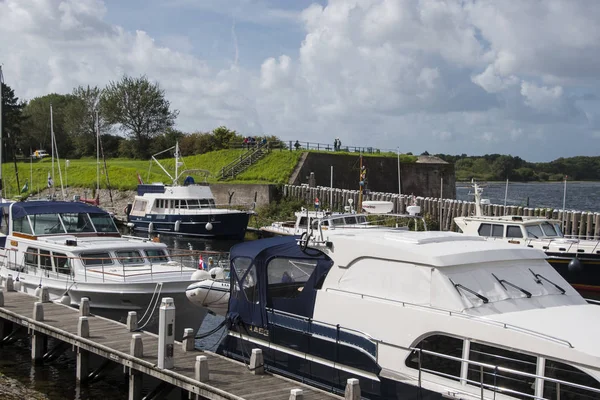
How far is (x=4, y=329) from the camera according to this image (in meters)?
19.2

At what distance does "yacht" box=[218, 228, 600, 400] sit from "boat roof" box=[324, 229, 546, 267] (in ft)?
0.07

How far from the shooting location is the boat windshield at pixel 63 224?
23.0 meters

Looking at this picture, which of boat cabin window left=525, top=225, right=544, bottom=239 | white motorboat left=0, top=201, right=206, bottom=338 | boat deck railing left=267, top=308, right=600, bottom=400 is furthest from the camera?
boat cabin window left=525, top=225, right=544, bottom=239

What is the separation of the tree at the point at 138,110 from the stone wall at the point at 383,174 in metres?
33.8

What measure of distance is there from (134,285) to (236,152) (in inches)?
1760

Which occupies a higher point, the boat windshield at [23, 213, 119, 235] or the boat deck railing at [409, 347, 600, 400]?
the boat windshield at [23, 213, 119, 235]

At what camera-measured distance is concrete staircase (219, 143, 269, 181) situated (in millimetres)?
57906

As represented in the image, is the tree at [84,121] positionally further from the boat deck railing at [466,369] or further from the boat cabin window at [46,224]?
the boat deck railing at [466,369]

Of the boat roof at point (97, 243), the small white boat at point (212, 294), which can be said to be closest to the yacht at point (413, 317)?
the small white boat at point (212, 294)

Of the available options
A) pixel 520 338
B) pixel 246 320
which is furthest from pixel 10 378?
pixel 520 338

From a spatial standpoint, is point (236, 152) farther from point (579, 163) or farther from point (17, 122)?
point (579, 163)

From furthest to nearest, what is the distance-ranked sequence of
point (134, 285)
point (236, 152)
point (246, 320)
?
point (236, 152) < point (134, 285) < point (246, 320)

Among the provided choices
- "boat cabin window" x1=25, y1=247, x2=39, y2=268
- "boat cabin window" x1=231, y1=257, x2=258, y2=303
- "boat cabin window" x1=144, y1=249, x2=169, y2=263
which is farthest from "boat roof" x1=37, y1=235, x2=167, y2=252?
"boat cabin window" x1=231, y1=257, x2=258, y2=303

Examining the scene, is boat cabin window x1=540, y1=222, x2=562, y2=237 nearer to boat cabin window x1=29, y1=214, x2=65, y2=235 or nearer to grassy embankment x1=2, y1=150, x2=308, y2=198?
boat cabin window x1=29, y1=214, x2=65, y2=235
